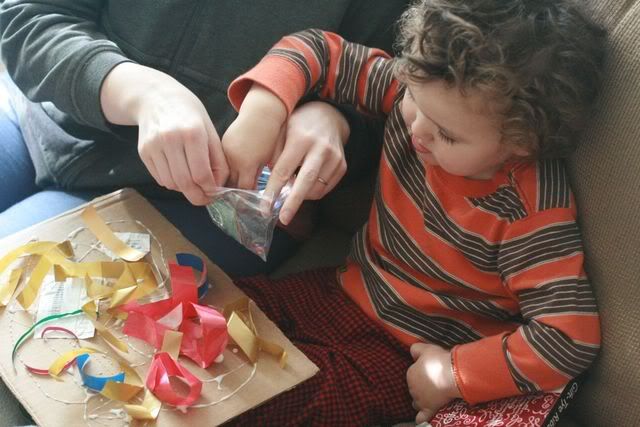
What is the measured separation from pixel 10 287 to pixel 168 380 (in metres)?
0.24

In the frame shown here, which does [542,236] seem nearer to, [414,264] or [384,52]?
[414,264]

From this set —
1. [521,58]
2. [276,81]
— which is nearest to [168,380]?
[276,81]

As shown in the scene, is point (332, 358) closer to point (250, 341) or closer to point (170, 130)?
point (250, 341)

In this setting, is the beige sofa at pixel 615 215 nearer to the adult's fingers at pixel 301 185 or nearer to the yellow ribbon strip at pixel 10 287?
the yellow ribbon strip at pixel 10 287

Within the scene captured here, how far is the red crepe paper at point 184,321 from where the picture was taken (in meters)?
0.86

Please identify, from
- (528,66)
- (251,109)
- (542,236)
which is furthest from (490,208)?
(251,109)

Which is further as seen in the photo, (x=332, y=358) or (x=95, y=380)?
(x=332, y=358)

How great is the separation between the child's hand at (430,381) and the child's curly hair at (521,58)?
0.98ft

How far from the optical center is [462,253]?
3.14 ft

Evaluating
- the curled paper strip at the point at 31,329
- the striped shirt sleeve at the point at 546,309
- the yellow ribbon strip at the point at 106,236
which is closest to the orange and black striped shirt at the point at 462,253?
the striped shirt sleeve at the point at 546,309

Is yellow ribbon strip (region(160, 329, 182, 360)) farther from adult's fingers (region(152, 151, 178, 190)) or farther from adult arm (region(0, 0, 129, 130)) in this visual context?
adult arm (region(0, 0, 129, 130))

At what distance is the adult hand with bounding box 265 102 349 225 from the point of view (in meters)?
0.88

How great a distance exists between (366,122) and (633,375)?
487 mm

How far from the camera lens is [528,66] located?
0.79 m
